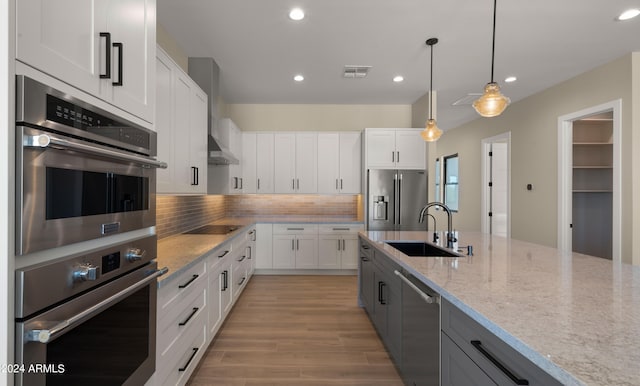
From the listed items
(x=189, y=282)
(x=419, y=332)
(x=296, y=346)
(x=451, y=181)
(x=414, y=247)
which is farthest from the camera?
(x=451, y=181)

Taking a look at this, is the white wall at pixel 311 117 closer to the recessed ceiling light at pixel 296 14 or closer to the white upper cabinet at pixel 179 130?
the white upper cabinet at pixel 179 130

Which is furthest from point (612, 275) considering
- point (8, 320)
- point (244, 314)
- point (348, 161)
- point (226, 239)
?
point (348, 161)

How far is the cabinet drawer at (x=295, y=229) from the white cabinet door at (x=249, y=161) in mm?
776

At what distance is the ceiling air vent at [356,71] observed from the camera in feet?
11.8

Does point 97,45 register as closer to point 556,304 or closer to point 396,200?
point 556,304

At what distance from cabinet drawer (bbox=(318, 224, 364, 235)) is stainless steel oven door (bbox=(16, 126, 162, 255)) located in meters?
3.53

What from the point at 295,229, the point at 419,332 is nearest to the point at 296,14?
the point at 419,332

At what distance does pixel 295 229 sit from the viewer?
462cm

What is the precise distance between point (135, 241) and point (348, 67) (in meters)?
3.15

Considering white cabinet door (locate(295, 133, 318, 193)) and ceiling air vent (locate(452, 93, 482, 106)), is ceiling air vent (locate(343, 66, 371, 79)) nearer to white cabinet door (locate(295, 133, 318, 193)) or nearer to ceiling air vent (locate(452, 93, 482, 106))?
white cabinet door (locate(295, 133, 318, 193))

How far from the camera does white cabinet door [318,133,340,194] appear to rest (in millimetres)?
4832

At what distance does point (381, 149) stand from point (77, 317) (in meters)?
4.24

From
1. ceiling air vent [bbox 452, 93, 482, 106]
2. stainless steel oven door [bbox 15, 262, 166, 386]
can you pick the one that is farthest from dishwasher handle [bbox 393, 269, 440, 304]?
ceiling air vent [bbox 452, 93, 482, 106]

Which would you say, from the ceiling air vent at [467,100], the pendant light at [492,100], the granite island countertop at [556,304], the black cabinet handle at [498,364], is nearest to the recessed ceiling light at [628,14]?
the pendant light at [492,100]
